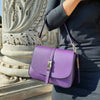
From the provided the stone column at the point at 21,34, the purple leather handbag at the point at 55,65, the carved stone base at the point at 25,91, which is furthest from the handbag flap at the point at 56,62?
the stone column at the point at 21,34

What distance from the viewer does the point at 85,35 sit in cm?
116

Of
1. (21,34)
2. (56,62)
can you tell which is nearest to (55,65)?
(56,62)

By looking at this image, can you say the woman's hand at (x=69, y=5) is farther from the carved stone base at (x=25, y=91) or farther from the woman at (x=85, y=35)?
the carved stone base at (x=25, y=91)

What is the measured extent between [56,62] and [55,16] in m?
0.29

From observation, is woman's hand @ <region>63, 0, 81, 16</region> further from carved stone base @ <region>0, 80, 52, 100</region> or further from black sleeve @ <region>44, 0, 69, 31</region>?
carved stone base @ <region>0, 80, 52, 100</region>

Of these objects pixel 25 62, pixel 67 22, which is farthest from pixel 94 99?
pixel 25 62

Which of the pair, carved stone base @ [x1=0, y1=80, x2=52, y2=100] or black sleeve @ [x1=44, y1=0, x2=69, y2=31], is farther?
carved stone base @ [x1=0, y1=80, x2=52, y2=100]

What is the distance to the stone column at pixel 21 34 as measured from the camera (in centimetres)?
295

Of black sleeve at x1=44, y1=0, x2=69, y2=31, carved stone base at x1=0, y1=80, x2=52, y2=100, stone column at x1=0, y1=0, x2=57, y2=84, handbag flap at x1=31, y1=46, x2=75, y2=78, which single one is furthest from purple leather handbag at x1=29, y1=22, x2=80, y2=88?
stone column at x1=0, y1=0, x2=57, y2=84

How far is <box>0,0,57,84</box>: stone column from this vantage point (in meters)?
2.95

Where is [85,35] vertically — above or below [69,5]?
below

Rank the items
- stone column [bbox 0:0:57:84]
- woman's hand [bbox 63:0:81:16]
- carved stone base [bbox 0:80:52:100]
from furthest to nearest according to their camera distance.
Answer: stone column [bbox 0:0:57:84]
carved stone base [bbox 0:80:52:100]
woman's hand [bbox 63:0:81:16]

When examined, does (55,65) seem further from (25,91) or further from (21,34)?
(21,34)

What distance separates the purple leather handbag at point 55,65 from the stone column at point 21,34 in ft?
5.54
